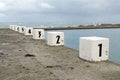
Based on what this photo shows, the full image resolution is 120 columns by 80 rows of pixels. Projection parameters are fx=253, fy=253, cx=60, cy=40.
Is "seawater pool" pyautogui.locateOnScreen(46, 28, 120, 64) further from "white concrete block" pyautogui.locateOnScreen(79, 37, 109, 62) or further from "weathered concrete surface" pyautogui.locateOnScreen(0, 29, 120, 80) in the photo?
→ "weathered concrete surface" pyautogui.locateOnScreen(0, 29, 120, 80)

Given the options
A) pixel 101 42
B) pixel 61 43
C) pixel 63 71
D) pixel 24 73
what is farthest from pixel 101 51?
pixel 61 43

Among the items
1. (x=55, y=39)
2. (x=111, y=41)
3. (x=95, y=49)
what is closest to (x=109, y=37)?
(x=111, y=41)

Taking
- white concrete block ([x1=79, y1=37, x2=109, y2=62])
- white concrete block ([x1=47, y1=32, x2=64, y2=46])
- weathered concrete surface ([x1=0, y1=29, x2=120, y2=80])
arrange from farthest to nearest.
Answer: white concrete block ([x1=47, y1=32, x2=64, y2=46]) → white concrete block ([x1=79, y1=37, x2=109, y2=62]) → weathered concrete surface ([x1=0, y1=29, x2=120, y2=80])

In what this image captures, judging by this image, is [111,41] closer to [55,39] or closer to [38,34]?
→ [38,34]

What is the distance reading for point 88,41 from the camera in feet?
34.3

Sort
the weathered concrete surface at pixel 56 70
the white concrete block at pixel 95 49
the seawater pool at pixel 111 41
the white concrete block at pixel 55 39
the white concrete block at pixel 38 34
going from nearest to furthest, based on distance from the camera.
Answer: the weathered concrete surface at pixel 56 70 → the white concrete block at pixel 95 49 → the seawater pool at pixel 111 41 → the white concrete block at pixel 55 39 → the white concrete block at pixel 38 34

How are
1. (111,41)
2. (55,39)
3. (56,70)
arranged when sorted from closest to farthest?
(56,70)
(55,39)
(111,41)

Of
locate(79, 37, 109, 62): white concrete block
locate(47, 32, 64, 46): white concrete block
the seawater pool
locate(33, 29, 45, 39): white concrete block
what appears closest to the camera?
locate(79, 37, 109, 62): white concrete block

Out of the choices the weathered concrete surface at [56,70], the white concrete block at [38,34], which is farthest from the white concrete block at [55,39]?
the weathered concrete surface at [56,70]

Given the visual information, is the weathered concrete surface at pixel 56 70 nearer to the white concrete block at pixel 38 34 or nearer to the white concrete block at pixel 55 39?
the white concrete block at pixel 55 39

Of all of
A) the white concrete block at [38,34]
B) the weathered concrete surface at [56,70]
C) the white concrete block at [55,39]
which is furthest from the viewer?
the white concrete block at [38,34]

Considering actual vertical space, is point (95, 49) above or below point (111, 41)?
above

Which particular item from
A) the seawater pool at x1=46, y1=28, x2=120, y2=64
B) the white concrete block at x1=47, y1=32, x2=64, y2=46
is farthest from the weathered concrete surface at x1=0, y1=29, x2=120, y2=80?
the white concrete block at x1=47, y1=32, x2=64, y2=46

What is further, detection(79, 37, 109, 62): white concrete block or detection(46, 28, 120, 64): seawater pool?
detection(46, 28, 120, 64): seawater pool
